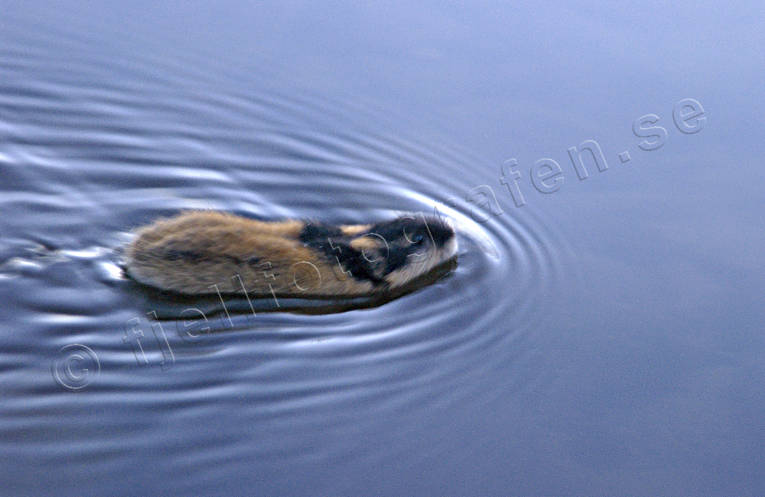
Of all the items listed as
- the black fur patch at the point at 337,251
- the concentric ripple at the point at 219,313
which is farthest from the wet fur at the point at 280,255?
the concentric ripple at the point at 219,313

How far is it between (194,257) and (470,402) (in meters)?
1.98

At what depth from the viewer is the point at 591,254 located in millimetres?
6395

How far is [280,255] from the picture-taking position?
19.4 feet

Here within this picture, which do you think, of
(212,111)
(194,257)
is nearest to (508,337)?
(194,257)

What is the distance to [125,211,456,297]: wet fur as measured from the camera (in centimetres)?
577

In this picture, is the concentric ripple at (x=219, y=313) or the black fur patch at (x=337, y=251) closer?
the concentric ripple at (x=219, y=313)

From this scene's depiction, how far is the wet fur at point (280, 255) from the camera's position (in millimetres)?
5773

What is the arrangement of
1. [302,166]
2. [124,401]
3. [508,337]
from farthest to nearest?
1. [302,166]
2. [508,337]
3. [124,401]

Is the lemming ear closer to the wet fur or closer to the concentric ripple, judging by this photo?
the wet fur

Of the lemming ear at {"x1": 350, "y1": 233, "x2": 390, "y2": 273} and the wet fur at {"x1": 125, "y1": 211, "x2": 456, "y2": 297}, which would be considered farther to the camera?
the lemming ear at {"x1": 350, "y1": 233, "x2": 390, "y2": 273}

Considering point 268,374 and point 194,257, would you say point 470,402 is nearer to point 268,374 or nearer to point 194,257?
point 268,374

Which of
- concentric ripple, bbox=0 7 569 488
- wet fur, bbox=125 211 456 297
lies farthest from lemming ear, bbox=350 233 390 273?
concentric ripple, bbox=0 7 569 488

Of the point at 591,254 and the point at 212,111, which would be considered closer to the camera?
the point at 591,254

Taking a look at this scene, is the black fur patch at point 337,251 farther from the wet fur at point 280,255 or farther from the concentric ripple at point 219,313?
the concentric ripple at point 219,313
